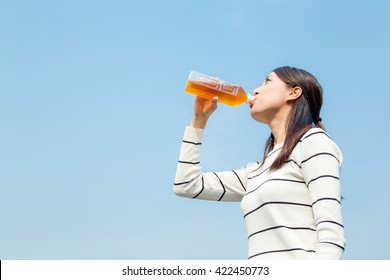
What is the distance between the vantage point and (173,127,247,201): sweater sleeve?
11.7 feet

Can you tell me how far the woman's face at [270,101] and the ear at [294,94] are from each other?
0.7 inches

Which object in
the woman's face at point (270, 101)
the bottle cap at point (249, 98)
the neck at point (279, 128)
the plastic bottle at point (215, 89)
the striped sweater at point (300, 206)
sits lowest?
the striped sweater at point (300, 206)

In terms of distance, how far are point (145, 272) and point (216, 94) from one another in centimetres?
141

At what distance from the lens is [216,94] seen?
4.01 metres

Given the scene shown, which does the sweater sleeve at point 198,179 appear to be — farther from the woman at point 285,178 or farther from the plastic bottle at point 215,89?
the plastic bottle at point 215,89

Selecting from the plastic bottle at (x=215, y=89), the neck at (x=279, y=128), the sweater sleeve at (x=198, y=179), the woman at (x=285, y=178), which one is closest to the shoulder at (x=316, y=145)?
the woman at (x=285, y=178)

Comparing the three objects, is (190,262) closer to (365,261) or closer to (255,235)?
(255,235)

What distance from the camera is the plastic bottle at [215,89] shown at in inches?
156

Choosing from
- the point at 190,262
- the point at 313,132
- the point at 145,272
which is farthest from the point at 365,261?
the point at 145,272

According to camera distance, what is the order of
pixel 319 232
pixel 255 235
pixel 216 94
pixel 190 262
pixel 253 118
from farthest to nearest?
pixel 216 94 < pixel 253 118 < pixel 190 262 < pixel 255 235 < pixel 319 232

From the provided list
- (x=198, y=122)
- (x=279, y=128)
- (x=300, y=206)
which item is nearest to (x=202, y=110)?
(x=198, y=122)

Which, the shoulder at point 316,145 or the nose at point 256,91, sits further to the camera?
the nose at point 256,91

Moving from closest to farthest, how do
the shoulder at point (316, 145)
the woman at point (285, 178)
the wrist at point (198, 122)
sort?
1. the woman at point (285, 178)
2. the shoulder at point (316, 145)
3. the wrist at point (198, 122)

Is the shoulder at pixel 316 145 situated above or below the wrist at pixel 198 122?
below
